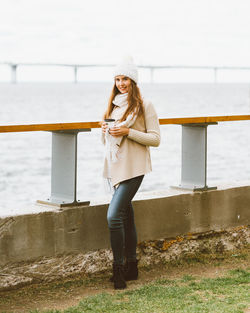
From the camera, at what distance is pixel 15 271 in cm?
482

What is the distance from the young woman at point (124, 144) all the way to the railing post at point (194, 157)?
97 centimetres

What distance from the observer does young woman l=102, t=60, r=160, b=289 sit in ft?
16.0

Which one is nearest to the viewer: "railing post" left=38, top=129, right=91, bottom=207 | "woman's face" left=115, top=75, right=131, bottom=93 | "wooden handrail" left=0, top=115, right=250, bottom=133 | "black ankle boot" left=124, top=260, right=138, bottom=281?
"wooden handrail" left=0, top=115, right=250, bottom=133

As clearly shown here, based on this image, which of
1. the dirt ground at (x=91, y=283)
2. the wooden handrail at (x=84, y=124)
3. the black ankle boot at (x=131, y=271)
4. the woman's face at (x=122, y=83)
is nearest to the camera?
the wooden handrail at (x=84, y=124)

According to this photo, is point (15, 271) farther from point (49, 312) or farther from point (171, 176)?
point (171, 176)

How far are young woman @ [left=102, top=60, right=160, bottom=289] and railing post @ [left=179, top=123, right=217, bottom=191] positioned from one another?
967mm

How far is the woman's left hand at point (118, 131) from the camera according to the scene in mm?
4789

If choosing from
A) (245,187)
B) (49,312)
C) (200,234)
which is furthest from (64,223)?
(245,187)

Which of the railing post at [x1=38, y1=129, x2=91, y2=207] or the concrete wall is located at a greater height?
the railing post at [x1=38, y1=129, x2=91, y2=207]

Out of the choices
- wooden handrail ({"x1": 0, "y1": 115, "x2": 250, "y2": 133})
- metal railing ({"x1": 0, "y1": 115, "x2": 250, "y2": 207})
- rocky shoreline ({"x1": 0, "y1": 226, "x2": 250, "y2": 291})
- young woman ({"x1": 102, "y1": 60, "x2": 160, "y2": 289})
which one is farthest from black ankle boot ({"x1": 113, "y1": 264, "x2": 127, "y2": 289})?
wooden handrail ({"x1": 0, "y1": 115, "x2": 250, "y2": 133})

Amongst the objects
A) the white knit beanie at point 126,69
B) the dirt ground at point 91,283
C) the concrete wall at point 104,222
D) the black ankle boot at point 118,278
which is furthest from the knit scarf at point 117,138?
the dirt ground at point 91,283

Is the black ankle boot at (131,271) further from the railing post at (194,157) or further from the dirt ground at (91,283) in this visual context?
the railing post at (194,157)

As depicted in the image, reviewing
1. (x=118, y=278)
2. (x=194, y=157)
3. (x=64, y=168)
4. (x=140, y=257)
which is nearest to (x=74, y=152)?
(x=64, y=168)

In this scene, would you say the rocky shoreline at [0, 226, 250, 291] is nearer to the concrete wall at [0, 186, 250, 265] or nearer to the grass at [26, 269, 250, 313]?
the concrete wall at [0, 186, 250, 265]
